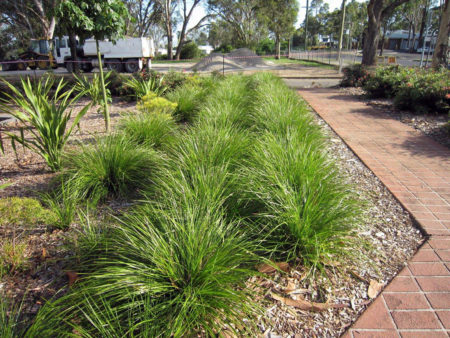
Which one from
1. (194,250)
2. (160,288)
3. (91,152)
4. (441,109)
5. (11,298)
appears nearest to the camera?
(160,288)

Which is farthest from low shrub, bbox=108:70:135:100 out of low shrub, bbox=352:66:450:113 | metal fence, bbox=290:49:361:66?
metal fence, bbox=290:49:361:66

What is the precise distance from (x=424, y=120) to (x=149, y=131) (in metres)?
6.13

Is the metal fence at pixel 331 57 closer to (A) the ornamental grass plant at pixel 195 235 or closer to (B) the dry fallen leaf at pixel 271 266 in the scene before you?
(A) the ornamental grass plant at pixel 195 235

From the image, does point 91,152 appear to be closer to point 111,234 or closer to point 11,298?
point 111,234

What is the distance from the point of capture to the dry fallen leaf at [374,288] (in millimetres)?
2338

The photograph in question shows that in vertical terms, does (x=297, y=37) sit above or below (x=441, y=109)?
above

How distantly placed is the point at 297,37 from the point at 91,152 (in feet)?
307

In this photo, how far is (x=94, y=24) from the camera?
5.80 meters

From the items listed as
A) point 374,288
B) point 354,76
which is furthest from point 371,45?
point 374,288

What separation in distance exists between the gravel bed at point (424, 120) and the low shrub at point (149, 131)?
479 centimetres

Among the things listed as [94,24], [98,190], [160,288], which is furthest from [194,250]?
[94,24]

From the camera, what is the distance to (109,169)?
3.80 meters

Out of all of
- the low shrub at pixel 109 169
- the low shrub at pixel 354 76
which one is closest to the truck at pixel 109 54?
the low shrub at pixel 354 76

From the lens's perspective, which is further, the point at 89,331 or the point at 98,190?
the point at 98,190
